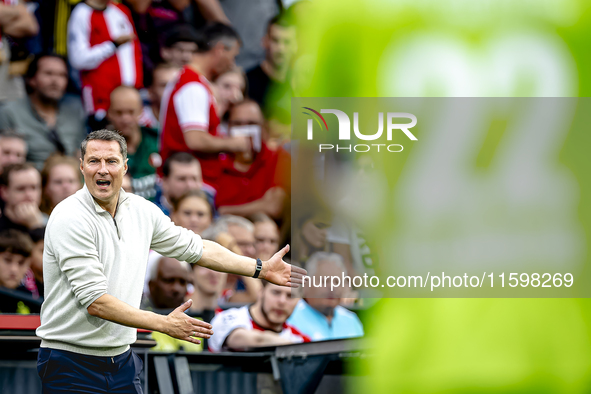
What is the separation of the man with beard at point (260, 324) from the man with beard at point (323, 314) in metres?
0.06

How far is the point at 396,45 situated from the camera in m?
4.90

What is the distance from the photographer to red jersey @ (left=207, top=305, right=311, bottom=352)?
4547 millimetres

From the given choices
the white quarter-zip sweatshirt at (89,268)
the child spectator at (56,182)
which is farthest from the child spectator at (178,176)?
the white quarter-zip sweatshirt at (89,268)

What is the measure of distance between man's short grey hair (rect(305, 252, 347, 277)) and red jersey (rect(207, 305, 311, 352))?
1.31ft

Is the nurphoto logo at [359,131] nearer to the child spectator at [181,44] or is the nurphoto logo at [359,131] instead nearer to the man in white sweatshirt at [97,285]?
the child spectator at [181,44]

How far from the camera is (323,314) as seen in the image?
4.75m

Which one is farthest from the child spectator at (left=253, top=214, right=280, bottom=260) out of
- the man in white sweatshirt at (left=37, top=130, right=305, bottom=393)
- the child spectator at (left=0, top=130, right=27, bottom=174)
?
the man in white sweatshirt at (left=37, top=130, right=305, bottom=393)

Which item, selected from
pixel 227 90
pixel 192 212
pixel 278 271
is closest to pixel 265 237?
pixel 192 212

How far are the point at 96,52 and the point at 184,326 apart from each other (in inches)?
135

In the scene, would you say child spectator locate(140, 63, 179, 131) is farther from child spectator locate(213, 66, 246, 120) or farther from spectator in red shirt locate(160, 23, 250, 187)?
child spectator locate(213, 66, 246, 120)

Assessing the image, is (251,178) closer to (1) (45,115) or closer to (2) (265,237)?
(2) (265,237)

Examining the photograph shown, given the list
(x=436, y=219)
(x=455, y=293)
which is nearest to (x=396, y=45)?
(x=436, y=219)

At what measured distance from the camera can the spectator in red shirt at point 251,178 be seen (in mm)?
5488

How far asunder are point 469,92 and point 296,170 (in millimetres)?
1223
